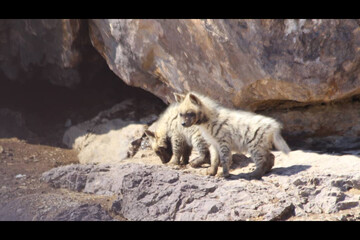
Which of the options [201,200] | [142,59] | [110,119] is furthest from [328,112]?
[110,119]

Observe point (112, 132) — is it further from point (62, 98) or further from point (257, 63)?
point (257, 63)

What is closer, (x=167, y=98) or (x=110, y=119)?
(x=167, y=98)

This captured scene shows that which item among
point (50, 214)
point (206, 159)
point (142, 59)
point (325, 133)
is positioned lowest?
point (50, 214)

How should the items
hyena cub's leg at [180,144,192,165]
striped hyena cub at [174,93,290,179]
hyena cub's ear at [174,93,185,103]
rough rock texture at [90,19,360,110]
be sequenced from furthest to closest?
hyena cub's leg at [180,144,192,165], hyena cub's ear at [174,93,185,103], striped hyena cub at [174,93,290,179], rough rock texture at [90,19,360,110]

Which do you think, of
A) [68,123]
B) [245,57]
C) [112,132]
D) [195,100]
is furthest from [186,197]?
[68,123]

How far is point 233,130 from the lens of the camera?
6.34 metres

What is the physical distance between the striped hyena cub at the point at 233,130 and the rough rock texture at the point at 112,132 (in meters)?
2.38

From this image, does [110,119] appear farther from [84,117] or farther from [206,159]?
[206,159]

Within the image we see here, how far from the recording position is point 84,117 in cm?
1001

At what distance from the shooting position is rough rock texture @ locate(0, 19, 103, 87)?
29.8ft

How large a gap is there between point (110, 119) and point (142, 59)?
2.24m

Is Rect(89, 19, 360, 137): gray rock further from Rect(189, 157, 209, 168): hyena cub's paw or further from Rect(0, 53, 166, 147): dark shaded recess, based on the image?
Rect(0, 53, 166, 147): dark shaded recess

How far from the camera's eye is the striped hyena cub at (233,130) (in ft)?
19.8

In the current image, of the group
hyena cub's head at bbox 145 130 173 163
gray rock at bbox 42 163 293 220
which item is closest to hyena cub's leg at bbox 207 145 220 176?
gray rock at bbox 42 163 293 220
